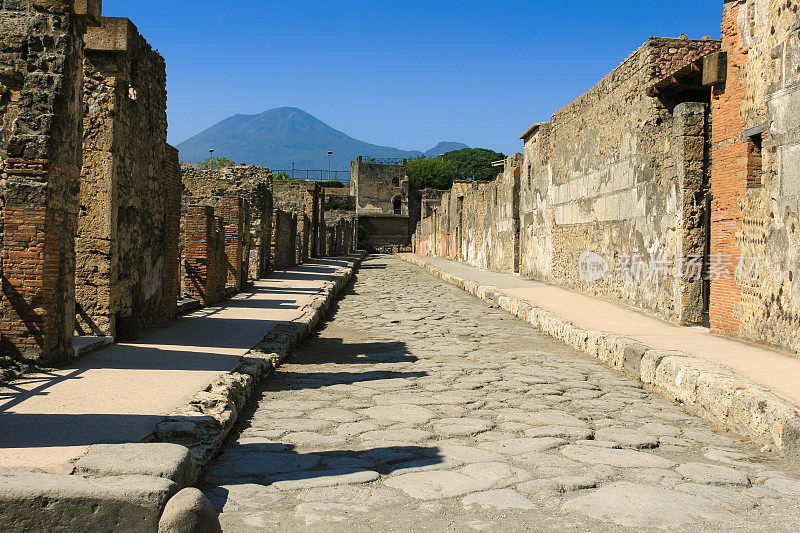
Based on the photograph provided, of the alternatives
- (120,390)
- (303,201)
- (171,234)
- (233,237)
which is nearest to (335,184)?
(303,201)

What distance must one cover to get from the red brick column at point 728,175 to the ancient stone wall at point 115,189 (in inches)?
234

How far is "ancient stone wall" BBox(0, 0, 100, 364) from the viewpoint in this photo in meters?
5.33

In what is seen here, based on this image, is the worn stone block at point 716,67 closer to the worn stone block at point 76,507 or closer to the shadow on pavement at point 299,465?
the shadow on pavement at point 299,465

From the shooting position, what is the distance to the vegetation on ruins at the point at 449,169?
10356 cm

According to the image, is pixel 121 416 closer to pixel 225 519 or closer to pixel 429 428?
pixel 225 519

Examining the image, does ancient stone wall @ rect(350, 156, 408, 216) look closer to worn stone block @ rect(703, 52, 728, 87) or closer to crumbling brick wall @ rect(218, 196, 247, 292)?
crumbling brick wall @ rect(218, 196, 247, 292)

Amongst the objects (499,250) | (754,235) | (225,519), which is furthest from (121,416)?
(499,250)

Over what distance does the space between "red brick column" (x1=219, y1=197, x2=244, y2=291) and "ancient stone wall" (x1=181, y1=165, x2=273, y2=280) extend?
2712 mm

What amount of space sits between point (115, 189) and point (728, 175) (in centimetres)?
614

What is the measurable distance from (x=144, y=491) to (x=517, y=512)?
58.0 inches

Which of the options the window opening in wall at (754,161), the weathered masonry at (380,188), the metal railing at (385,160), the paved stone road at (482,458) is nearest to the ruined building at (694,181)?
the window opening in wall at (754,161)

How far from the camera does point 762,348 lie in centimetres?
651

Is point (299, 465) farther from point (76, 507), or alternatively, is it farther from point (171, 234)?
point (171, 234)

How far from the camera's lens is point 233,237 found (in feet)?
44.9
